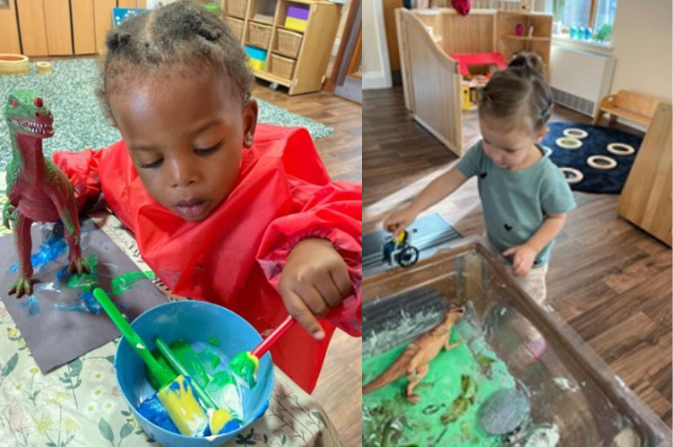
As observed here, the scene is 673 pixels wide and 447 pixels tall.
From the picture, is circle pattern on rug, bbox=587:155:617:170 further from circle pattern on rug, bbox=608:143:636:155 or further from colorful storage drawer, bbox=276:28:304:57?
colorful storage drawer, bbox=276:28:304:57

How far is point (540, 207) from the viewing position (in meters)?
0.56

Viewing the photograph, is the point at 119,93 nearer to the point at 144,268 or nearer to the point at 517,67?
the point at 144,268

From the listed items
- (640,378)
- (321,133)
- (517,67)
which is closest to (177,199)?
(517,67)

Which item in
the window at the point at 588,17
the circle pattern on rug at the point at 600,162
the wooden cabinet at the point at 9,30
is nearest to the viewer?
the window at the point at 588,17

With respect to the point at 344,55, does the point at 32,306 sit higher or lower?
lower

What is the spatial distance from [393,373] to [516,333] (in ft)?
0.45

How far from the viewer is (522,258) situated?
0.53 meters

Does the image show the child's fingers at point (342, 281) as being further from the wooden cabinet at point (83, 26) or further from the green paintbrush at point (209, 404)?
the wooden cabinet at point (83, 26)

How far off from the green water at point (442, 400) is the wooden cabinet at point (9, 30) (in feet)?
6.79

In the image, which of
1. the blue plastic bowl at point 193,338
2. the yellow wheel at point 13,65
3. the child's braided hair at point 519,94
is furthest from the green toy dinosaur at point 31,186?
the yellow wheel at point 13,65

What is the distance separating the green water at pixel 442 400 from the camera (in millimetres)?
486

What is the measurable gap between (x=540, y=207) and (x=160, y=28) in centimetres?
43

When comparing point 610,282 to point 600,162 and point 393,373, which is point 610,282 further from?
point 393,373

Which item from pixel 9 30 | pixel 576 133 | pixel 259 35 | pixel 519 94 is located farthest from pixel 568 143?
pixel 9 30
